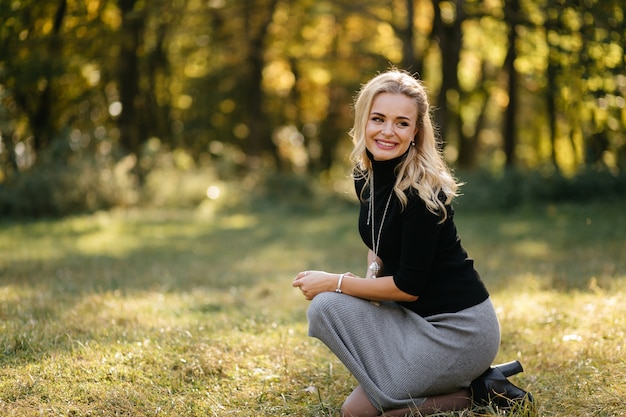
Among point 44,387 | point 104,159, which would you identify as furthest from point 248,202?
point 44,387

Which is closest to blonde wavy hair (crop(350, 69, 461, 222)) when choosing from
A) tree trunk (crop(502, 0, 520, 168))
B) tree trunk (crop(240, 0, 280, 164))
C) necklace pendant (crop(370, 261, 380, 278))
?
necklace pendant (crop(370, 261, 380, 278))

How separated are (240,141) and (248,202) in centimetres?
834

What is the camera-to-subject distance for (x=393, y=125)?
12.0ft

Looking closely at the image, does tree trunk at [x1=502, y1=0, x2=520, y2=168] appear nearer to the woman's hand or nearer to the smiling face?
the smiling face

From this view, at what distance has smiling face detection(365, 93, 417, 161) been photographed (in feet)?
12.0

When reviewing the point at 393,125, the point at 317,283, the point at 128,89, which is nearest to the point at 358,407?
the point at 317,283

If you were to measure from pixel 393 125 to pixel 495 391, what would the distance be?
58.3 inches

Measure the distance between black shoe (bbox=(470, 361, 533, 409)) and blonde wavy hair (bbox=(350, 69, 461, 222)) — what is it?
893mm

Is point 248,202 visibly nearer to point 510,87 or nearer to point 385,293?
point 510,87

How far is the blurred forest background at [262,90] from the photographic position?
12.9 metres

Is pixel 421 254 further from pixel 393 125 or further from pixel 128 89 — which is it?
pixel 128 89

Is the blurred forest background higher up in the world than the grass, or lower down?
higher up

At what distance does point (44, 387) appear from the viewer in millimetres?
3711

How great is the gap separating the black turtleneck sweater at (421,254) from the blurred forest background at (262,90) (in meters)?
5.31
